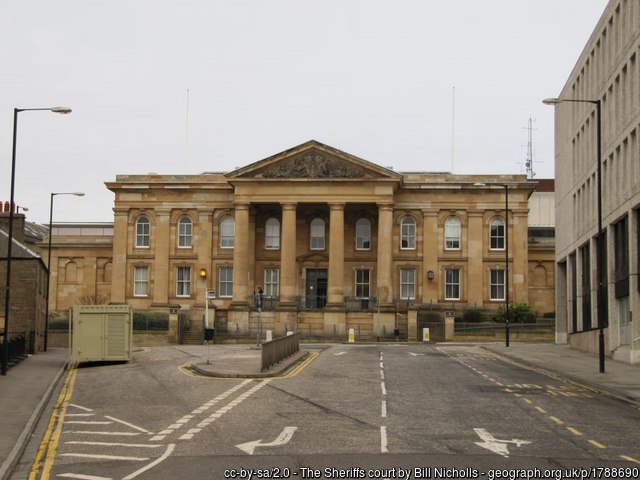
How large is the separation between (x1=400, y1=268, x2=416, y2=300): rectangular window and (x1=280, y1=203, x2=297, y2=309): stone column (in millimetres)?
9627

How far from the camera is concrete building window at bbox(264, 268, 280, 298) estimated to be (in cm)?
8512

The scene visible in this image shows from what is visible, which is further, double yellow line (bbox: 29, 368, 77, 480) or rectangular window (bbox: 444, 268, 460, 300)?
rectangular window (bbox: 444, 268, 460, 300)

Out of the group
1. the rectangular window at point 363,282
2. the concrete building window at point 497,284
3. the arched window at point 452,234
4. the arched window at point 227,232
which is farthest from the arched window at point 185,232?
the concrete building window at point 497,284

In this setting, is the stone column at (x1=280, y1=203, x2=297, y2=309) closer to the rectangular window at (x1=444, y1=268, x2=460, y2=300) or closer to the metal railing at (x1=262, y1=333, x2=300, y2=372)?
the rectangular window at (x1=444, y1=268, x2=460, y2=300)

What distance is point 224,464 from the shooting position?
52.2ft

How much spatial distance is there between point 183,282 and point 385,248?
708 inches

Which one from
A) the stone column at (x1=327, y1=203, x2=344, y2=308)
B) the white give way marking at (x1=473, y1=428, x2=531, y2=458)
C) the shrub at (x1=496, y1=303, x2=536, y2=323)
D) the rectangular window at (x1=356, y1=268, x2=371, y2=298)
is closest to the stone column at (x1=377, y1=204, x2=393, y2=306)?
the stone column at (x1=327, y1=203, x2=344, y2=308)

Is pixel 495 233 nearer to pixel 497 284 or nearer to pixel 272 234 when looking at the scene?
pixel 497 284

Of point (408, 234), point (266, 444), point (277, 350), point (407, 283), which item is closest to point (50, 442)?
point (266, 444)

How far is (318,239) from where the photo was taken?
284 ft

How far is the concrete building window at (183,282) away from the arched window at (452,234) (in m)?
22.0

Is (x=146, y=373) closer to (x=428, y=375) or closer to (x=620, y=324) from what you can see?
(x=428, y=375)

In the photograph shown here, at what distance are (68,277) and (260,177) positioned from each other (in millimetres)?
22724

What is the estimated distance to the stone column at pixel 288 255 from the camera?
80.9 metres
